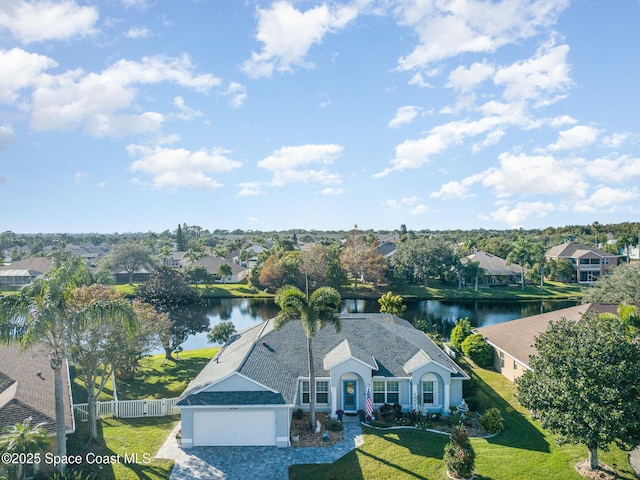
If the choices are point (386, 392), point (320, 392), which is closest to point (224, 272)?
point (320, 392)

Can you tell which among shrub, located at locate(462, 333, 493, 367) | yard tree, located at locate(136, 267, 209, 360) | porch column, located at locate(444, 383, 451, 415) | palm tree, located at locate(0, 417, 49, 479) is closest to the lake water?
shrub, located at locate(462, 333, 493, 367)

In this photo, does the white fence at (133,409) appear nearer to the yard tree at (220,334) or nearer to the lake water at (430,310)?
the yard tree at (220,334)

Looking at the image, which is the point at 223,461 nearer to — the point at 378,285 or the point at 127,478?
the point at 127,478

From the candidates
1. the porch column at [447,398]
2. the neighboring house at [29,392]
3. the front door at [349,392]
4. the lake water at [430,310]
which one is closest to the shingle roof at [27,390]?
the neighboring house at [29,392]

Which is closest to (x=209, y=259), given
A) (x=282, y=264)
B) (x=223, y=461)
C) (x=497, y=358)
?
(x=282, y=264)

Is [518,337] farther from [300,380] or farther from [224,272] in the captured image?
[224,272]
